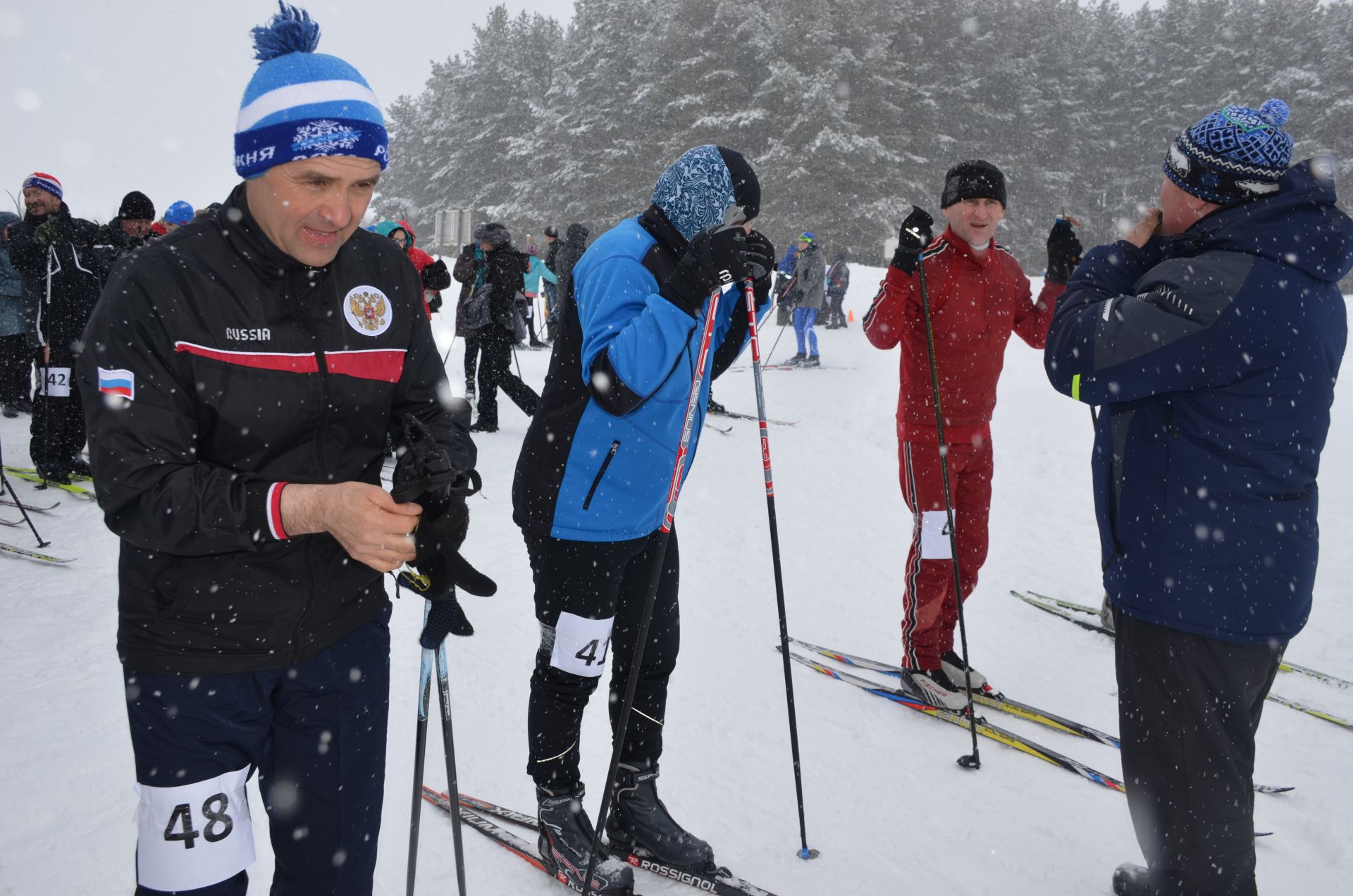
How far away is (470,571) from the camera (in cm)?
180

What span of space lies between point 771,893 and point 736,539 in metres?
3.82

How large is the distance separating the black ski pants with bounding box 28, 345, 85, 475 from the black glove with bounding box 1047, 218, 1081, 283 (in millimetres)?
7138

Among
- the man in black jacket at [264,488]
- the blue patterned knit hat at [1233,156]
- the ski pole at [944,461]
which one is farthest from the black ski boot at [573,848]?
the blue patterned knit hat at [1233,156]

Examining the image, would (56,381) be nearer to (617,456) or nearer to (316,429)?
(617,456)

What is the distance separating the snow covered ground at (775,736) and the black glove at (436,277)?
3.12 m

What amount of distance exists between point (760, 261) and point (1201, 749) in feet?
5.95

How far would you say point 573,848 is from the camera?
8.75ft

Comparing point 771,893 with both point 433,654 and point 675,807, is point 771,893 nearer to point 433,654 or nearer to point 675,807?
point 675,807

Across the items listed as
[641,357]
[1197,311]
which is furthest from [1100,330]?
[641,357]

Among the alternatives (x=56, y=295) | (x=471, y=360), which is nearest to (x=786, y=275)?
(x=471, y=360)

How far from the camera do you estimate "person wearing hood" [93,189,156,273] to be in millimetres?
7309

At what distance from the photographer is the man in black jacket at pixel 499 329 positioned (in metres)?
8.68

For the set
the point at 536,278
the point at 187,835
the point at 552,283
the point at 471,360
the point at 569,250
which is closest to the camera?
the point at 187,835

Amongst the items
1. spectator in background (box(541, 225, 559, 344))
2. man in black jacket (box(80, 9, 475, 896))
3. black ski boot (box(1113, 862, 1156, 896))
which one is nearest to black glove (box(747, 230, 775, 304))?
man in black jacket (box(80, 9, 475, 896))
